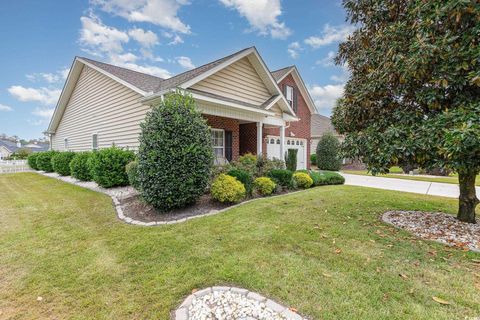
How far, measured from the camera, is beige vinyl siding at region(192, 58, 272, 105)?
10.0 metres

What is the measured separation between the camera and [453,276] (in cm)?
300

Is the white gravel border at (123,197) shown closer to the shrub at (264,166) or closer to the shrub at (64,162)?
the shrub at (264,166)

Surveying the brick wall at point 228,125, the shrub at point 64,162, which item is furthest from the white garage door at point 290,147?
the shrub at point 64,162

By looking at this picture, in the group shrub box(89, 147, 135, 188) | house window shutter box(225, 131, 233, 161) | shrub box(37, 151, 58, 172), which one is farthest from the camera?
shrub box(37, 151, 58, 172)

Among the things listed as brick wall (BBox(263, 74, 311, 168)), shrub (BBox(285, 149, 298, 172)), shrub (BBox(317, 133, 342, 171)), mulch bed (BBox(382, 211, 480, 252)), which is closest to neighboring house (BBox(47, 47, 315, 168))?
brick wall (BBox(263, 74, 311, 168))

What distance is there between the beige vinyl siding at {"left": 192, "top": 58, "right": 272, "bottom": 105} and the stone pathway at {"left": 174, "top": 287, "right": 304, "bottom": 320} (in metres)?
8.29

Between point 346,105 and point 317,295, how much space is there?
14.5 feet

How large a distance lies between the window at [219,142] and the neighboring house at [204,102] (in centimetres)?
5

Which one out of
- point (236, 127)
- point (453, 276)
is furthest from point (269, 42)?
point (453, 276)

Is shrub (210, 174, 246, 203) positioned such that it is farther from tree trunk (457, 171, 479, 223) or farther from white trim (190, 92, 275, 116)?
tree trunk (457, 171, 479, 223)

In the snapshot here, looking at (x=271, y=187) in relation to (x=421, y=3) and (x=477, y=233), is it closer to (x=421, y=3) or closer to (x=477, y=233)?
(x=477, y=233)

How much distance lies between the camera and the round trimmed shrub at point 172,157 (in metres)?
5.61

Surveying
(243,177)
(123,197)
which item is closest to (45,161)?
(123,197)

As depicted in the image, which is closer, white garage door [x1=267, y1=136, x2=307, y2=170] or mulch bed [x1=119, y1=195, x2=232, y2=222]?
mulch bed [x1=119, y1=195, x2=232, y2=222]
